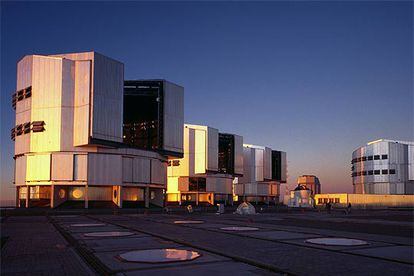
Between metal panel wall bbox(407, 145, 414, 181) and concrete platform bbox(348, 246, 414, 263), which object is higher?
metal panel wall bbox(407, 145, 414, 181)

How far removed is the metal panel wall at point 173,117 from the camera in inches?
2980

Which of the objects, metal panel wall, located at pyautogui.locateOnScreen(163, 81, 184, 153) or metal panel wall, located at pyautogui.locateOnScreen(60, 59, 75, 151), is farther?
metal panel wall, located at pyautogui.locateOnScreen(163, 81, 184, 153)

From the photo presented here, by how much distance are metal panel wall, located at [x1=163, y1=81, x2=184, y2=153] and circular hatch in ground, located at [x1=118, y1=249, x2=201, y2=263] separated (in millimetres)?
59686

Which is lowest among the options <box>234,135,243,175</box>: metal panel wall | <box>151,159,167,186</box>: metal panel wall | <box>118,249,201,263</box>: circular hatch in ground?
→ <box>118,249,201,263</box>: circular hatch in ground

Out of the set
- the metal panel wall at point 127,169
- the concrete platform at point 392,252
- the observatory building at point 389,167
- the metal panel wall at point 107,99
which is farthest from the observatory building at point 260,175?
the concrete platform at point 392,252

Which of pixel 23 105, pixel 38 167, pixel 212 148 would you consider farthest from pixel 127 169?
pixel 212 148

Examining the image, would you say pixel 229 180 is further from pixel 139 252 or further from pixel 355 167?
pixel 139 252

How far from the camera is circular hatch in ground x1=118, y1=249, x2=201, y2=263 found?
45.1 ft

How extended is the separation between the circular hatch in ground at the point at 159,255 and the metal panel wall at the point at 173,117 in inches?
2350

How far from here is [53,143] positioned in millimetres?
62562

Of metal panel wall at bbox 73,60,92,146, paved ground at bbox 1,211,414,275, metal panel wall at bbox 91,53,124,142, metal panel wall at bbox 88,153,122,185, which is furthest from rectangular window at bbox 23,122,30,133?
paved ground at bbox 1,211,414,275

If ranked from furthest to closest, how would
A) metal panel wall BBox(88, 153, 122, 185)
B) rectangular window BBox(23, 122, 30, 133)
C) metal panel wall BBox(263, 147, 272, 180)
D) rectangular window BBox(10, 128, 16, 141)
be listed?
metal panel wall BBox(263, 147, 272, 180)
rectangular window BBox(10, 128, 16, 141)
rectangular window BBox(23, 122, 30, 133)
metal panel wall BBox(88, 153, 122, 185)

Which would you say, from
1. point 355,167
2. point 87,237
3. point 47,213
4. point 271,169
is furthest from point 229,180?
point 87,237

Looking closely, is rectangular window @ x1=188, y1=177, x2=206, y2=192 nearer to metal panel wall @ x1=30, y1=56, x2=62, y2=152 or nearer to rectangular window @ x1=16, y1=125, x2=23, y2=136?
rectangular window @ x1=16, y1=125, x2=23, y2=136
